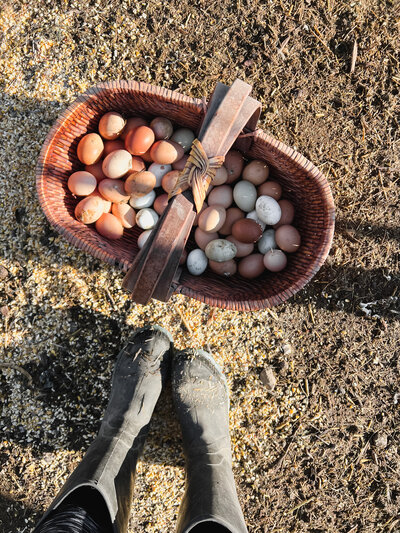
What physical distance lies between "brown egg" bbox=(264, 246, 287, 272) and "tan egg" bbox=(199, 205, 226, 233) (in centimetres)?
26

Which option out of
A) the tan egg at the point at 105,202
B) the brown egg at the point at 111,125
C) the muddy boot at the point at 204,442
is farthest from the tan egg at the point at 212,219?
the muddy boot at the point at 204,442

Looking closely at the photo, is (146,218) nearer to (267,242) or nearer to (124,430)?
(267,242)

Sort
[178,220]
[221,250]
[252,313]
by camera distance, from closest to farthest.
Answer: [178,220] < [221,250] < [252,313]

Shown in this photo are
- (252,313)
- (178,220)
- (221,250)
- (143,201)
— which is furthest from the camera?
(252,313)

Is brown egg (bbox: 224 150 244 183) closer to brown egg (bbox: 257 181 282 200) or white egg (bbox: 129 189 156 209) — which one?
brown egg (bbox: 257 181 282 200)

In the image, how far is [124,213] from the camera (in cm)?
207

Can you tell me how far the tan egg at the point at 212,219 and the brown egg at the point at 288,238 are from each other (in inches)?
10.4

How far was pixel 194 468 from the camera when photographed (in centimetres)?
206

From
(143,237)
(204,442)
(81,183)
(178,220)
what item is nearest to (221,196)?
(143,237)

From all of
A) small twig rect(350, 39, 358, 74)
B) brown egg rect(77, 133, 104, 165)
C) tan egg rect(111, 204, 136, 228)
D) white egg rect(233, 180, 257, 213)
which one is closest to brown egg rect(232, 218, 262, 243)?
white egg rect(233, 180, 257, 213)

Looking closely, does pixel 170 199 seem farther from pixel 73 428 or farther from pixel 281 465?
pixel 281 465

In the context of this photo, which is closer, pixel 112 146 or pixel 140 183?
pixel 140 183

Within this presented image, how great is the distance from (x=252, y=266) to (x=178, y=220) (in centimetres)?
57

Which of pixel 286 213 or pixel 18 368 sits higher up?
pixel 286 213
